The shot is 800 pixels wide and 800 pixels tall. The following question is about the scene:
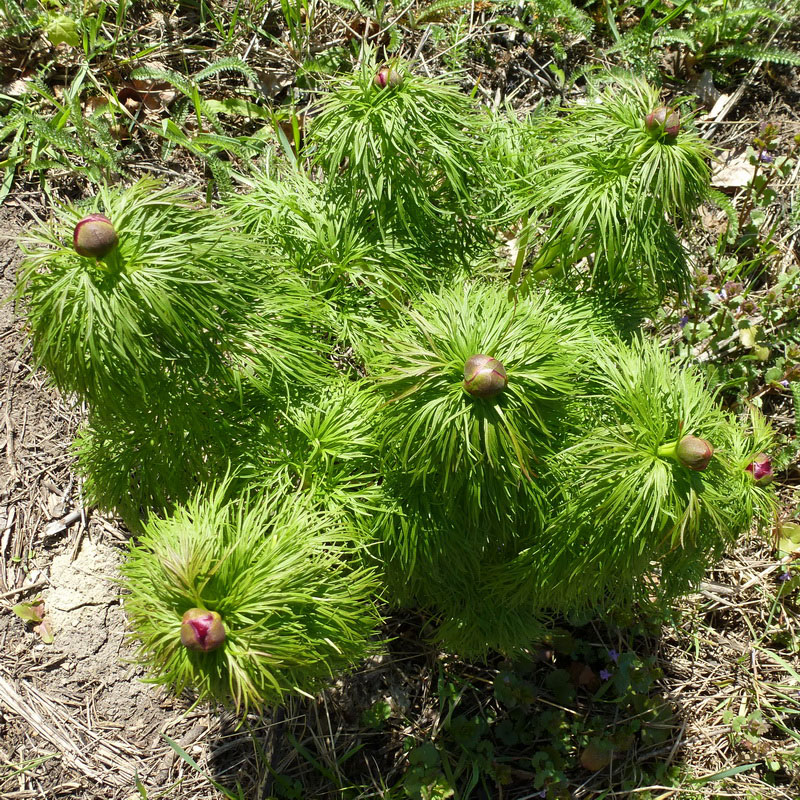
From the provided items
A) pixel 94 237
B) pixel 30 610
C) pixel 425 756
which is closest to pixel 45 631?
pixel 30 610

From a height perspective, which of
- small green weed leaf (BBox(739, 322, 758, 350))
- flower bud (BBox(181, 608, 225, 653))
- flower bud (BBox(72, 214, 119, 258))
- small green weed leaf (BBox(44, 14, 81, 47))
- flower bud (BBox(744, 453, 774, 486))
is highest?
flower bud (BBox(72, 214, 119, 258))

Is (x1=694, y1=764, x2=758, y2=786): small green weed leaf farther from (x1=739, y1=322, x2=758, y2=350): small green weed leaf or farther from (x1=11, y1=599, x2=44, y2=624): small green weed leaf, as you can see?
(x1=11, y1=599, x2=44, y2=624): small green weed leaf

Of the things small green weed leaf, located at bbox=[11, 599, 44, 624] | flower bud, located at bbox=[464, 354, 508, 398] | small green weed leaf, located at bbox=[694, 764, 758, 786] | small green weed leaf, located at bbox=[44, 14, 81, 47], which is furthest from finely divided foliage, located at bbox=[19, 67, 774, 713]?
small green weed leaf, located at bbox=[44, 14, 81, 47]

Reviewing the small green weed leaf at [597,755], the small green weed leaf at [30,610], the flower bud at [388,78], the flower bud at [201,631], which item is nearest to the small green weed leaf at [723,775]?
the small green weed leaf at [597,755]

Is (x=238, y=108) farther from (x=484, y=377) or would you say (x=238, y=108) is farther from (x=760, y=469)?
(x=760, y=469)

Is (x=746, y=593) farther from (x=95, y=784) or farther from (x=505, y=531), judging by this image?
(x=95, y=784)

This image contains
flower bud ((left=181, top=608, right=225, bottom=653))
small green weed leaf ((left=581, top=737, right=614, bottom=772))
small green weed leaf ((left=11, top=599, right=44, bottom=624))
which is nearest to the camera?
flower bud ((left=181, top=608, right=225, bottom=653))

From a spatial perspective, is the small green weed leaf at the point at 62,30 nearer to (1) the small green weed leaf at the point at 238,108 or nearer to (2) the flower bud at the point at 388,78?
(1) the small green weed leaf at the point at 238,108
